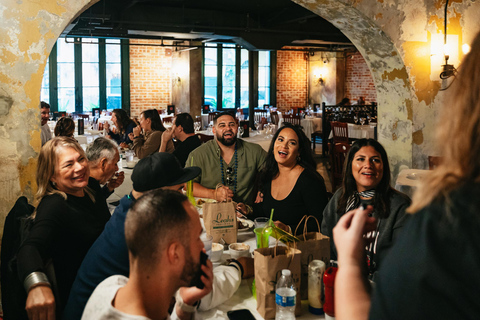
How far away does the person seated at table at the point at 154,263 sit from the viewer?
128 centimetres

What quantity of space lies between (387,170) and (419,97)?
2310 mm

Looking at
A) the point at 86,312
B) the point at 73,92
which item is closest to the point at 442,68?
the point at 86,312

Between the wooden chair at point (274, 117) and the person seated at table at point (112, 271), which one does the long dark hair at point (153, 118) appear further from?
the wooden chair at point (274, 117)

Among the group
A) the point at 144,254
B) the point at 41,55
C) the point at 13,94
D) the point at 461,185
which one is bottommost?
the point at 144,254

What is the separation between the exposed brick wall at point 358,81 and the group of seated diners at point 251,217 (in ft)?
40.2

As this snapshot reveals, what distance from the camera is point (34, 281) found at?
1.81m

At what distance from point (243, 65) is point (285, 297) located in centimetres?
1502

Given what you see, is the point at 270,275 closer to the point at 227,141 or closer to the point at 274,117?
the point at 227,141

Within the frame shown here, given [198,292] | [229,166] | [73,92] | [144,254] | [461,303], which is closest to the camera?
[461,303]

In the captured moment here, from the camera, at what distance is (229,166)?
12.8ft

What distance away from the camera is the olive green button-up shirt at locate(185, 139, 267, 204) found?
3.87 meters

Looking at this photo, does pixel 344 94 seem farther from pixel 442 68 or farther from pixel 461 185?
pixel 461 185

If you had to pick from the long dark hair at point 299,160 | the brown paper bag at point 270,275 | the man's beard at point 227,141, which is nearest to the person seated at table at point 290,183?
the long dark hair at point 299,160

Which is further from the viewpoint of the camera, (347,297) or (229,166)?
(229,166)
